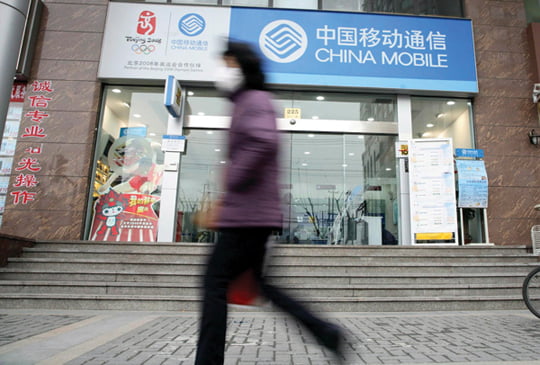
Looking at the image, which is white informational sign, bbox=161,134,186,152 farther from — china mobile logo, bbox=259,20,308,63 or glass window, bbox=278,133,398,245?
china mobile logo, bbox=259,20,308,63

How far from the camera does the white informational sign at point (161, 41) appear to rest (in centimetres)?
884

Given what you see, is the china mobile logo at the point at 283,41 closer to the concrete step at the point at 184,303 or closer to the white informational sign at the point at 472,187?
the white informational sign at the point at 472,187

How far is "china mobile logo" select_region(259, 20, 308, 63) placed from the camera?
908 cm

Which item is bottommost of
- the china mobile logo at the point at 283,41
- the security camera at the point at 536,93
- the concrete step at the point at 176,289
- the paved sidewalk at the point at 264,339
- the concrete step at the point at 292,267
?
the paved sidewalk at the point at 264,339

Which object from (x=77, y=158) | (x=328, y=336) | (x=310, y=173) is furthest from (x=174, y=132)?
(x=328, y=336)

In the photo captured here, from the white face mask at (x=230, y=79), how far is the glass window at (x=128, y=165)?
6928 millimetres

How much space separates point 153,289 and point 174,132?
4.41 meters

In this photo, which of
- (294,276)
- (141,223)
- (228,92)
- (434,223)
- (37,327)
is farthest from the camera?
(141,223)

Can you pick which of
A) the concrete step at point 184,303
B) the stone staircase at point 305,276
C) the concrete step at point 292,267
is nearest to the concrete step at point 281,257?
the stone staircase at point 305,276

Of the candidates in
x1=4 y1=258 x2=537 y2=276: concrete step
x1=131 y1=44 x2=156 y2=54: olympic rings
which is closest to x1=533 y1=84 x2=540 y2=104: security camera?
x1=4 y1=258 x2=537 y2=276: concrete step

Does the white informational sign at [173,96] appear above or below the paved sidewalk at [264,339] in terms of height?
above

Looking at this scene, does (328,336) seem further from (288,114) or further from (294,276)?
(288,114)

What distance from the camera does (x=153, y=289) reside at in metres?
5.52

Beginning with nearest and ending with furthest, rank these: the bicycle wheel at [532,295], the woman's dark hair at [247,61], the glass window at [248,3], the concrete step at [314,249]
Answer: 1. the woman's dark hair at [247,61]
2. the bicycle wheel at [532,295]
3. the concrete step at [314,249]
4. the glass window at [248,3]
